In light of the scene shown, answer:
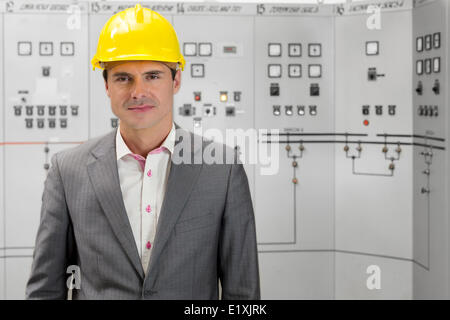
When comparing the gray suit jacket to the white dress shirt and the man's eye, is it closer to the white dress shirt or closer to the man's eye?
the white dress shirt

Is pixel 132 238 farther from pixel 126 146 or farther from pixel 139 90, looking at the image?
pixel 139 90

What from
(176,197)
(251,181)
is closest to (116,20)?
(176,197)

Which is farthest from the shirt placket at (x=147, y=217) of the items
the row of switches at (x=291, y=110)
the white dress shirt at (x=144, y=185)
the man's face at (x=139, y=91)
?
the row of switches at (x=291, y=110)

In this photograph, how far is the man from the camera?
1953 mm

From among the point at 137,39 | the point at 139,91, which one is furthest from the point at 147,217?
the point at 137,39

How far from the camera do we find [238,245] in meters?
2.07

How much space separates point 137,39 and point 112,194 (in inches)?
18.5

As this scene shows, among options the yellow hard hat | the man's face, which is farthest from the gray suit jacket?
the yellow hard hat

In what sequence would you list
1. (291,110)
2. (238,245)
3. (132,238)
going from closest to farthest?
(132,238) → (238,245) → (291,110)

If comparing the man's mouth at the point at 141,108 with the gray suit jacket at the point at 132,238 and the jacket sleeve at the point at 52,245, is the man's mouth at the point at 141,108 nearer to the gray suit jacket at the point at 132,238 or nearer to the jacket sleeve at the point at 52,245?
the gray suit jacket at the point at 132,238

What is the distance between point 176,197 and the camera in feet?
6.50

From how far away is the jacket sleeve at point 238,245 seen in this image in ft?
6.77

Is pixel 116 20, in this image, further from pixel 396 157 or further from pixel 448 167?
pixel 396 157

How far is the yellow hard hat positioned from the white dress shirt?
10.4 inches
